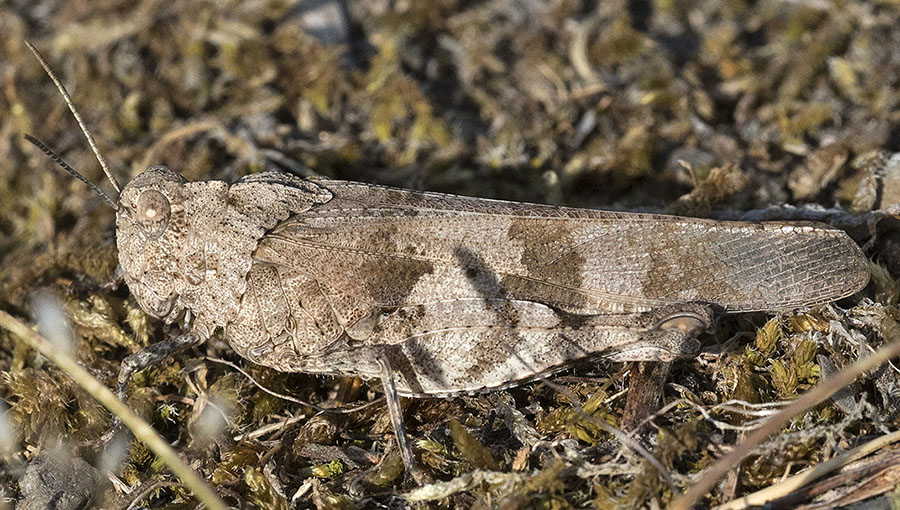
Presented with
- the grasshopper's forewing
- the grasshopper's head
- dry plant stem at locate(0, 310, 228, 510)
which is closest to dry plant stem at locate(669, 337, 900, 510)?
the grasshopper's forewing

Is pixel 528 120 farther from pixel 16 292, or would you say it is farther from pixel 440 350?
pixel 16 292

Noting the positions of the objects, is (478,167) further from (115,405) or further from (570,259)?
(115,405)

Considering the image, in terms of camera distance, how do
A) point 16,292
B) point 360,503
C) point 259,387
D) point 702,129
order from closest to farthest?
point 360,503
point 259,387
point 16,292
point 702,129

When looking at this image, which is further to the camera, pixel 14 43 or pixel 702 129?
pixel 14 43

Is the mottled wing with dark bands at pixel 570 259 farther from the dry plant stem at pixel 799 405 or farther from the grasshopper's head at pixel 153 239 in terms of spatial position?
the dry plant stem at pixel 799 405

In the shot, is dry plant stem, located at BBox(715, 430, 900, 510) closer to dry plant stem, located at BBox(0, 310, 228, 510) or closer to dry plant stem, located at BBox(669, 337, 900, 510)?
dry plant stem, located at BBox(669, 337, 900, 510)

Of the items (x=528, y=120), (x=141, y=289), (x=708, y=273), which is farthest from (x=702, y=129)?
(x=141, y=289)
